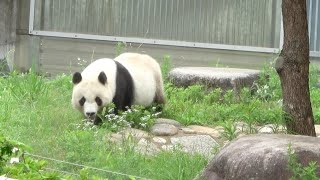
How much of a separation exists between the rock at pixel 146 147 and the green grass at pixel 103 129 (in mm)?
138

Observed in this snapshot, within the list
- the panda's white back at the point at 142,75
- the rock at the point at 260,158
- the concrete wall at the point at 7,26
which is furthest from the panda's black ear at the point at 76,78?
the concrete wall at the point at 7,26

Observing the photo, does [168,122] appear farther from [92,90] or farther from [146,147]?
[146,147]

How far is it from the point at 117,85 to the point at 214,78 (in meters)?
2.15

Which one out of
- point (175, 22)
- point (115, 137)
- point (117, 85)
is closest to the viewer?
point (115, 137)

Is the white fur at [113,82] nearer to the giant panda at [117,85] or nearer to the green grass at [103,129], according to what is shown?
the giant panda at [117,85]

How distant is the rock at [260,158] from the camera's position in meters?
5.25

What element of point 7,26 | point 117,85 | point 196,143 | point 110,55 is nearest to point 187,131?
point 196,143

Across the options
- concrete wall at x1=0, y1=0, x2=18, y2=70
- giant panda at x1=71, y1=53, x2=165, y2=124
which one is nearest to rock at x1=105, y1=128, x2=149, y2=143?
giant panda at x1=71, y1=53, x2=165, y2=124

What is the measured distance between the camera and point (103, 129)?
25.4ft

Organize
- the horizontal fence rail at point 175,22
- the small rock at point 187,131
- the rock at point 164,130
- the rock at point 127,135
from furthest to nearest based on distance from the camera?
the horizontal fence rail at point 175,22 → the small rock at point 187,131 → the rock at point 164,130 → the rock at point 127,135

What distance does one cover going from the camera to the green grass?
21.4 ft

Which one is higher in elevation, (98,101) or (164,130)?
(98,101)

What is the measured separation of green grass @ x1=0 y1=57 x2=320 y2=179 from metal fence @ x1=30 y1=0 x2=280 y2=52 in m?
1.38

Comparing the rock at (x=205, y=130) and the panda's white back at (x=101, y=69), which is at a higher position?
the panda's white back at (x=101, y=69)
